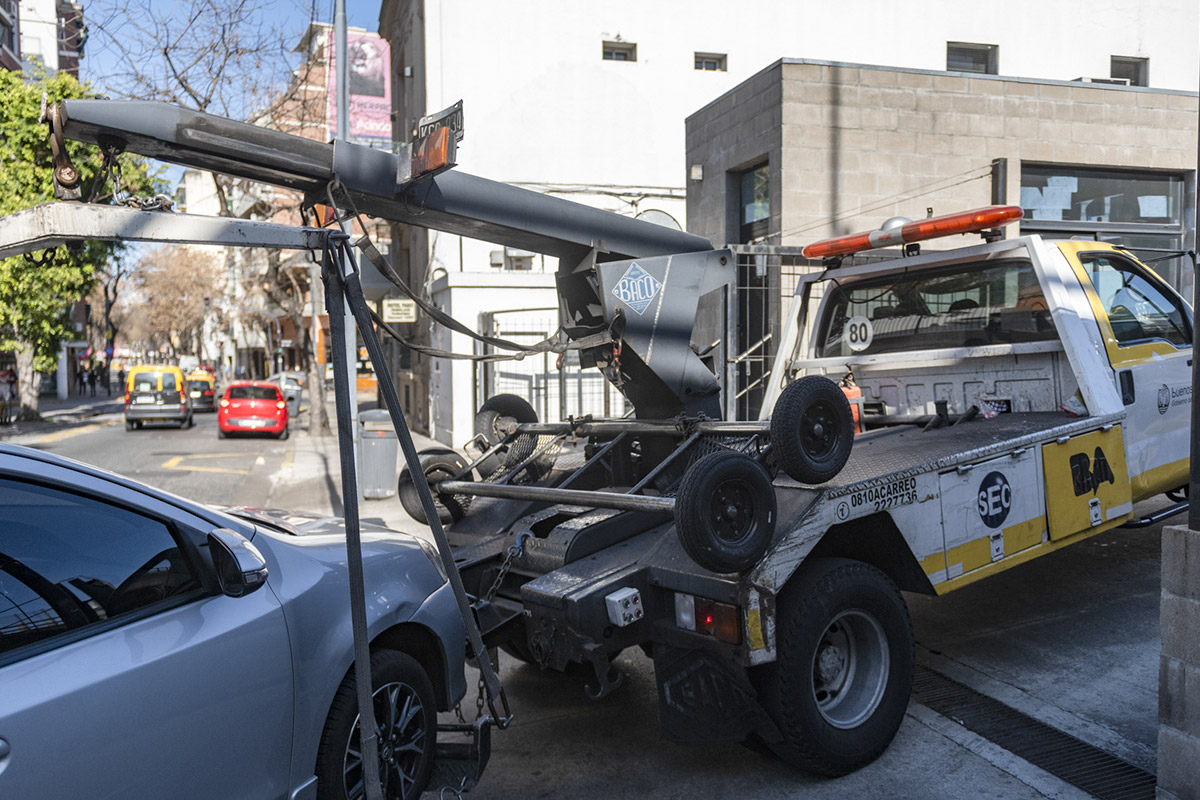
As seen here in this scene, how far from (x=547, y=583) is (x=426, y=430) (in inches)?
781

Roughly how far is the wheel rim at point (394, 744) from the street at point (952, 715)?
1.86 ft

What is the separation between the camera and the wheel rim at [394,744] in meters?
3.33

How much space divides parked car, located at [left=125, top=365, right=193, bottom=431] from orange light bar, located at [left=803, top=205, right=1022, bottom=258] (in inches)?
1013

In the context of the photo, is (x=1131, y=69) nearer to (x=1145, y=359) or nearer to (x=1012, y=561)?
(x=1145, y=359)

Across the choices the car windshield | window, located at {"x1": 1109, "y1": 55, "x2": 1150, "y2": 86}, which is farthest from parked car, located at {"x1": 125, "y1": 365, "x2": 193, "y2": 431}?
window, located at {"x1": 1109, "y1": 55, "x2": 1150, "y2": 86}

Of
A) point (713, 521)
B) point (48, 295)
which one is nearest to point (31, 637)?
point (713, 521)

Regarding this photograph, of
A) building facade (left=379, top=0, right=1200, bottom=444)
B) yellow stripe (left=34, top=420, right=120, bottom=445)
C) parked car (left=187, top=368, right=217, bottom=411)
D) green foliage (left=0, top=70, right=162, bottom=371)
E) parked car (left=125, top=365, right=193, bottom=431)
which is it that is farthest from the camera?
parked car (left=187, top=368, right=217, bottom=411)

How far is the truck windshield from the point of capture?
581 centimetres

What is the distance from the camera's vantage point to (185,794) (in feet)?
8.69

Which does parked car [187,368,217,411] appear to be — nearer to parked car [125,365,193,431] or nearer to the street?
parked car [125,365,193,431]

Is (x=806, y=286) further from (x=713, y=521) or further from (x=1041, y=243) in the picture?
(x=713, y=521)

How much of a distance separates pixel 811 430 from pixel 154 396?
27.5 metres

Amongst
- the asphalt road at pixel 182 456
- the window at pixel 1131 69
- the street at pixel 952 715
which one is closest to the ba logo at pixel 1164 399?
the street at pixel 952 715

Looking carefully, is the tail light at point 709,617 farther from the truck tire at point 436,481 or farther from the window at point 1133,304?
the window at point 1133,304
